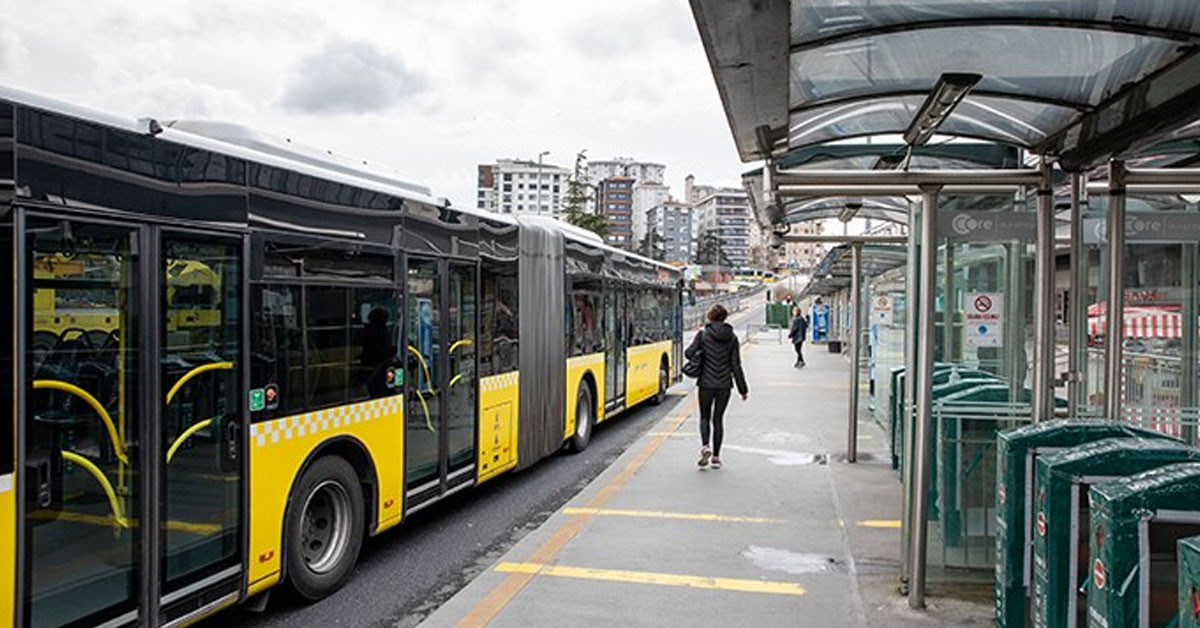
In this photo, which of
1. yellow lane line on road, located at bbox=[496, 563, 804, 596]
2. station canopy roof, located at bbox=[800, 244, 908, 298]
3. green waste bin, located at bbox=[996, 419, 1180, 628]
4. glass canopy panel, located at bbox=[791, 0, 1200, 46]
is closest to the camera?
glass canopy panel, located at bbox=[791, 0, 1200, 46]

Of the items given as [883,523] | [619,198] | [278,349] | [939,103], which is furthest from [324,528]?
[619,198]

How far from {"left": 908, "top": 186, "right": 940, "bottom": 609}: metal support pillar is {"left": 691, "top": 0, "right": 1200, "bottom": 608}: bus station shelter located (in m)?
0.01

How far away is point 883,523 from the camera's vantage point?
7.62 metres

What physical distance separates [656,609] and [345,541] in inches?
82.2

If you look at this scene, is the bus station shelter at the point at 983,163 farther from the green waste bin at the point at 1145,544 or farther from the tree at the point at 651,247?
the tree at the point at 651,247

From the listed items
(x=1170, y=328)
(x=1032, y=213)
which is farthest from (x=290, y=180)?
(x=1170, y=328)

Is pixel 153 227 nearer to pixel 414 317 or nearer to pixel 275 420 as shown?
pixel 275 420

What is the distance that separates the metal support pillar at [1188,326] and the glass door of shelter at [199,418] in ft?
24.9

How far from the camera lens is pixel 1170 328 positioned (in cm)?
842

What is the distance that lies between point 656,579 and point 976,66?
143 inches

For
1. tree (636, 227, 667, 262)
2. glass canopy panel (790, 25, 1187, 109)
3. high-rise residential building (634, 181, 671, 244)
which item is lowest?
glass canopy panel (790, 25, 1187, 109)

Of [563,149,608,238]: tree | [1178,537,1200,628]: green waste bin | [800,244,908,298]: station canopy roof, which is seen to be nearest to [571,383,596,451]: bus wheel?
[800,244,908,298]: station canopy roof

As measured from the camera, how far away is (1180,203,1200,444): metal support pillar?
26.6ft

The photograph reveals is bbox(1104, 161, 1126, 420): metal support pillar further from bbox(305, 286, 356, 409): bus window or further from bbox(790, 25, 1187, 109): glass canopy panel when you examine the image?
bbox(305, 286, 356, 409): bus window
